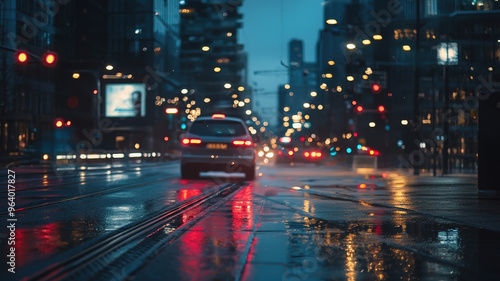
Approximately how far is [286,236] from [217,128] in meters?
12.7

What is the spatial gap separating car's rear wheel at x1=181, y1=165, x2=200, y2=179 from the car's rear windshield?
1.30 meters

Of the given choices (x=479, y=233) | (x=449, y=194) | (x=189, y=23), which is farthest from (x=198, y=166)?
(x=189, y=23)

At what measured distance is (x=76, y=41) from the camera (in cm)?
8450

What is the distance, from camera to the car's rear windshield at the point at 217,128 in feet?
68.2

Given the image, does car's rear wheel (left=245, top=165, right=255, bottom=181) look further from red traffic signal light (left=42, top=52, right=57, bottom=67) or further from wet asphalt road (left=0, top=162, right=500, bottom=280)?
red traffic signal light (left=42, top=52, right=57, bottom=67)

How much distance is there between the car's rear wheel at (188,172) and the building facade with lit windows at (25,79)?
106 ft

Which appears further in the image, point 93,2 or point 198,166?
point 93,2

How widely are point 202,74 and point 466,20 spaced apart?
10660cm

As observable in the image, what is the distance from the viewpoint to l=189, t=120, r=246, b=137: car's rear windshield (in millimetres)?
20781

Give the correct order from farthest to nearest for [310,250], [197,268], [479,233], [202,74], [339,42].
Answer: [202,74] < [339,42] < [479,233] < [310,250] < [197,268]

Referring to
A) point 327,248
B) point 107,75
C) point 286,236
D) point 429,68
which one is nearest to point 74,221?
point 286,236

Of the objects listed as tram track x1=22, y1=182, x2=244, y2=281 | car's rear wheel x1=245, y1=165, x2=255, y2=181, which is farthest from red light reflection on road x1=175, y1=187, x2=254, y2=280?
car's rear wheel x1=245, y1=165, x2=255, y2=181

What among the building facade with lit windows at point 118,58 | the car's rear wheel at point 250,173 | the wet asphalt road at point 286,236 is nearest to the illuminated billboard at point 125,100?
the building facade with lit windows at point 118,58

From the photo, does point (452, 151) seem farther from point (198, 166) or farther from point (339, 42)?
point (339, 42)
